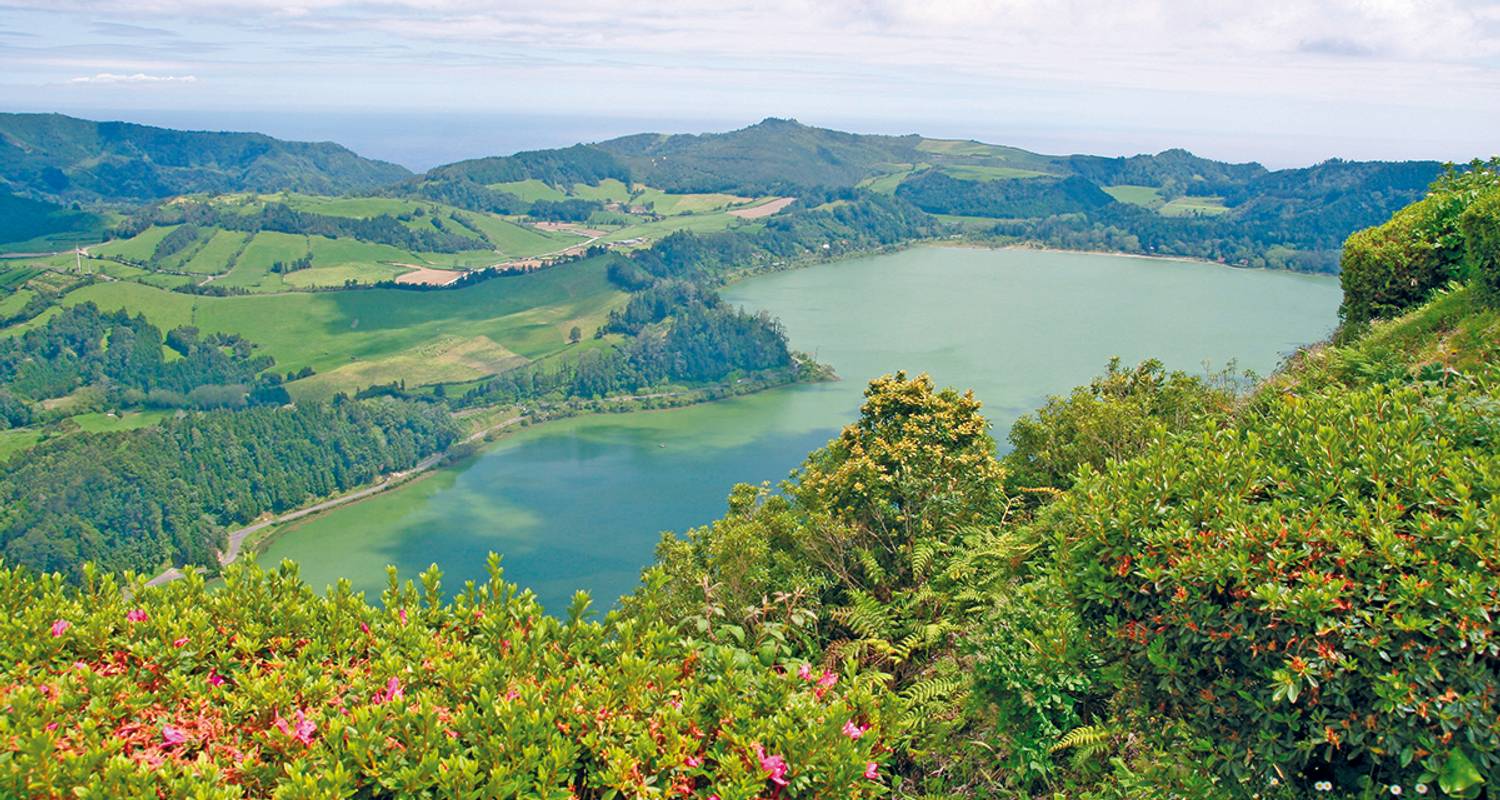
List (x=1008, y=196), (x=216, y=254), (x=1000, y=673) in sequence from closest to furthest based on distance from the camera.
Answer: (x=1000, y=673) < (x=216, y=254) < (x=1008, y=196)

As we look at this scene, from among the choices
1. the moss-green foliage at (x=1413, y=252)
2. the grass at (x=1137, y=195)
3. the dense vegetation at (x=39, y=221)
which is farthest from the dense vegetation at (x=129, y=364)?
the grass at (x=1137, y=195)

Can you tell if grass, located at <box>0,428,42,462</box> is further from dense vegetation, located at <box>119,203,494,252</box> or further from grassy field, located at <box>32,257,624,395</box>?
dense vegetation, located at <box>119,203,494,252</box>

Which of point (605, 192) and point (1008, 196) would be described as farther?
point (605, 192)

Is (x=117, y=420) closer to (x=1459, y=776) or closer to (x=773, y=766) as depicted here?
(x=773, y=766)

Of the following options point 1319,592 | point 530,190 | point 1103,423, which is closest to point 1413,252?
point 1103,423

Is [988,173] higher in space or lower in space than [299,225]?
higher

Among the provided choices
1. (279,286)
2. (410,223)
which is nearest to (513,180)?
(410,223)

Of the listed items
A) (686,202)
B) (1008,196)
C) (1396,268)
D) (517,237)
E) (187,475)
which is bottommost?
(187,475)

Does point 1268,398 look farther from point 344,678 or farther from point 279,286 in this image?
point 279,286
